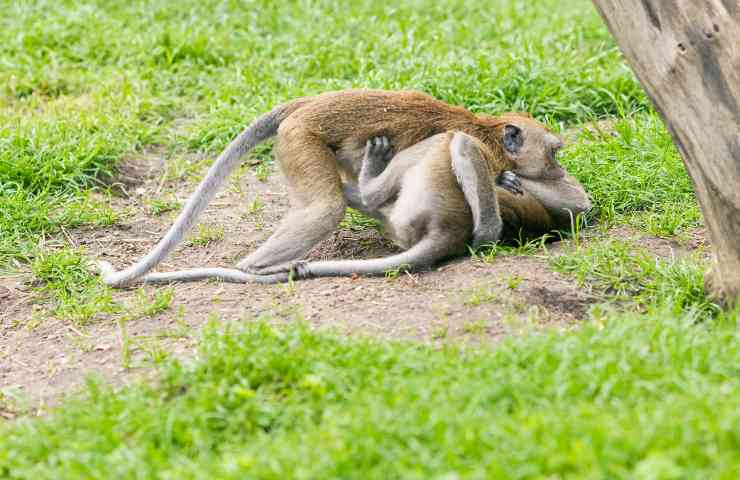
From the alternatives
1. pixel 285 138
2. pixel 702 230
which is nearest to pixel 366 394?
pixel 285 138

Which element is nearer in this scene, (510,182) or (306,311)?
(306,311)

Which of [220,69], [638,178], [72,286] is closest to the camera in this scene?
[72,286]

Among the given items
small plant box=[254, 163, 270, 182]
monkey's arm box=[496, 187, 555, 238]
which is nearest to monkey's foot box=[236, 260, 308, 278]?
monkey's arm box=[496, 187, 555, 238]

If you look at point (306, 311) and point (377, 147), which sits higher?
point (377, 147)

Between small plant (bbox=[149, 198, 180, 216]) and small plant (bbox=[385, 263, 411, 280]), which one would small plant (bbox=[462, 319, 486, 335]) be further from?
small plant (bbox=[149, 198, 180, 216])

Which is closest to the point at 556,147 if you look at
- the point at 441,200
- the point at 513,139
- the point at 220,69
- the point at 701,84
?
the point at 513,139

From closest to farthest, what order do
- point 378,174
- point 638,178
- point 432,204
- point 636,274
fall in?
1. point 636,274
2. point 432,204
3. point 378,174
4. point 638,178

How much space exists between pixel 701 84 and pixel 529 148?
1850mm

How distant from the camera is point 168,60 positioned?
375 inches

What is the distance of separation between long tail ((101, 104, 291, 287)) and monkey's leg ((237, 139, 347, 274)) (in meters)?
0.29

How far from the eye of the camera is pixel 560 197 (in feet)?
21.3

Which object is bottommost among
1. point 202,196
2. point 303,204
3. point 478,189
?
point 478,189

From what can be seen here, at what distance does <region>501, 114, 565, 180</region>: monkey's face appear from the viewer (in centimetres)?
663

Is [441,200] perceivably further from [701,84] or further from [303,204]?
[701,84]
